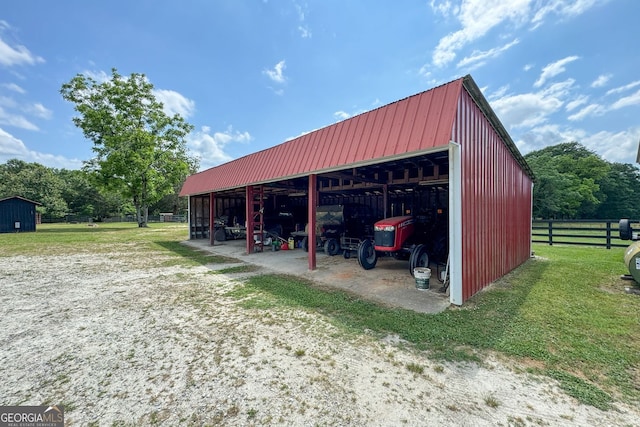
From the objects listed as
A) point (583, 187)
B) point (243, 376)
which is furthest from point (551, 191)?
point (243, 376)

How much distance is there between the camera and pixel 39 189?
32.9 m

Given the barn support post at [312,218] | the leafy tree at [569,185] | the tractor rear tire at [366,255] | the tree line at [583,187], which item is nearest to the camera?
the barn support post at [312,218]

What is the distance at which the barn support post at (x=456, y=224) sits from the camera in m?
4.03

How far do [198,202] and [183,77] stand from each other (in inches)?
272

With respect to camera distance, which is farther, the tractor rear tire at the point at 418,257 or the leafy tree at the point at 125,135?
the leafy tree at the point at 125,135

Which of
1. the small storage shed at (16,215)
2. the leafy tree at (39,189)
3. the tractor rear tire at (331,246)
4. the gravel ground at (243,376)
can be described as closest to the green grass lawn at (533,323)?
the gravel ground at (243,376)

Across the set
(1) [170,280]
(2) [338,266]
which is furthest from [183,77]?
(2) [338,266]

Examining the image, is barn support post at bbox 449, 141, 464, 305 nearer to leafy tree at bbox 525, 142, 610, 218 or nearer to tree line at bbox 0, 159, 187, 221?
leafy tree at bbox 525, 142, 610, 218

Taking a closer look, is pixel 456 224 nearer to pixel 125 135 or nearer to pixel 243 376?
pixel 243 376

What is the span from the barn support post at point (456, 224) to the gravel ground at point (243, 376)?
63.9 inches

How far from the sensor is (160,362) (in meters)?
2.62

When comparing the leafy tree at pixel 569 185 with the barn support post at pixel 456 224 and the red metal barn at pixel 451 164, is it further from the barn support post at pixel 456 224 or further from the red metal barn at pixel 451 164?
the barn support post at pixel 456 224

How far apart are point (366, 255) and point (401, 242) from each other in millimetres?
1060

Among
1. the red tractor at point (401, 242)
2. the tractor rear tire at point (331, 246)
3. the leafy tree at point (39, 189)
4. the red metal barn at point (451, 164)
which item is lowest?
the tractor rear tire at point (331, 246)
